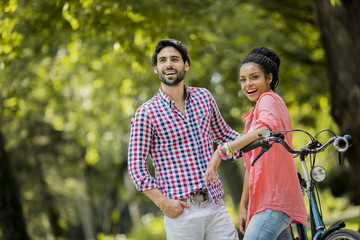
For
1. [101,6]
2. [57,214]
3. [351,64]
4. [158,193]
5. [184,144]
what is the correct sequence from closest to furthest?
1. [158,193]
2. [184,144]
3. [101,6]
4. [351,64]
5. [57,214]

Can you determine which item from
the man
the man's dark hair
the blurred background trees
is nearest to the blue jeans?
the man

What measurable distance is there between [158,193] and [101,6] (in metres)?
4.42

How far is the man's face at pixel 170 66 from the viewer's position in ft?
10.5

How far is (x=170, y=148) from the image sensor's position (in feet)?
10.3

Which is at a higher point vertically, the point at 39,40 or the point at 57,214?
the point at 39,40

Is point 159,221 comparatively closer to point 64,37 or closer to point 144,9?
point 64,37

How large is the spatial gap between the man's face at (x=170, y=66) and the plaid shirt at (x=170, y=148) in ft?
0.36

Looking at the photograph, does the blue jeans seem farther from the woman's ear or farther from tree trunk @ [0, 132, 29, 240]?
tree trunk @ [0, 132, 29, 240]

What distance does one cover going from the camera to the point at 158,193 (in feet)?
9.64

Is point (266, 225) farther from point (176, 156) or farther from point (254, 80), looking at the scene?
point (254, 80)

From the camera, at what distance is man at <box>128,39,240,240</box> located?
301cm

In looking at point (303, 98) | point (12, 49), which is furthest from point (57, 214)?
point (12, 49)

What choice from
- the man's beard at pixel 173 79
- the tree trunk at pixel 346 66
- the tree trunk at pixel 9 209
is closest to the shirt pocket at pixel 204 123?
the man's beard at pixel 173 79

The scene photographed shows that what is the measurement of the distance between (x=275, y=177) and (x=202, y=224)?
572 millimetres
